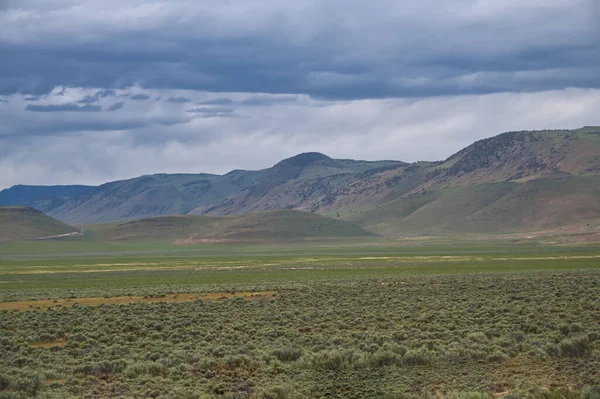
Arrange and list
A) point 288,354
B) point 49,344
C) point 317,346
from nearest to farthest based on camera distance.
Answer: point 288,354 → point 317,346 → point 49,344

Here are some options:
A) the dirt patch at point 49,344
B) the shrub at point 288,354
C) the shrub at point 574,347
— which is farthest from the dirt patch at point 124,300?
the shrub at point 574,347

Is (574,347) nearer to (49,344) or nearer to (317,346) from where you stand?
(317,346)

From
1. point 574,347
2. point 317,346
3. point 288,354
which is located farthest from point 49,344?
point 574,347

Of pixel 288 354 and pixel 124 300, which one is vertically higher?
pixel 288 354

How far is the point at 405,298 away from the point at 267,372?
2166 centimetres

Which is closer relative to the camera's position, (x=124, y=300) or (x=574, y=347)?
(x=574, y=347)

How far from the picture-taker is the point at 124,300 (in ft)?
164

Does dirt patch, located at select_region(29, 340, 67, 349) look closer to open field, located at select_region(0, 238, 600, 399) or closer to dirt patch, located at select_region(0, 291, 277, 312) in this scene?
open field, located at select_region(0, 238, 600, 399)

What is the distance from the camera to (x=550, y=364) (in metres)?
22.9

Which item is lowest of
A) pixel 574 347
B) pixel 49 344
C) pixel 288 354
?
pixel 49 344

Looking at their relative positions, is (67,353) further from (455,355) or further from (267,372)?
(455,355)

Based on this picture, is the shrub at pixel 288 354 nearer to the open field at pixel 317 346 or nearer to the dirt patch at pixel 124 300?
the open field at pixel 317 346

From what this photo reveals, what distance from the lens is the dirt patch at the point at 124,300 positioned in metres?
47.5

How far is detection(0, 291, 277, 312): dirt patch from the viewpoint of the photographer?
47469 millimetres
